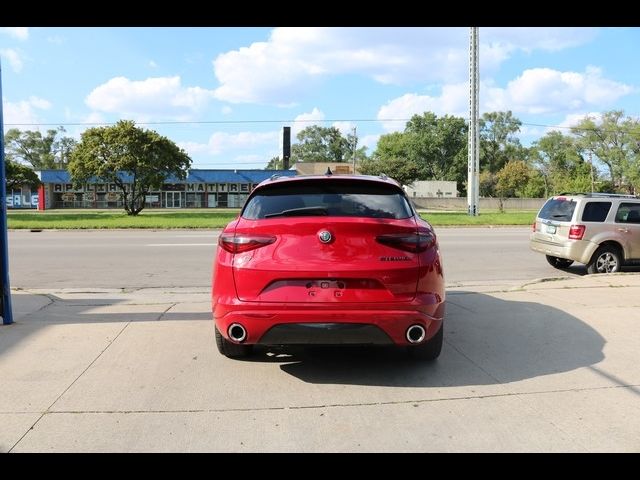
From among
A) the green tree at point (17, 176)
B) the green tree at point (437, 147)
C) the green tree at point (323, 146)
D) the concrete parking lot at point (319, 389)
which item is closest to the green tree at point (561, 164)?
the green tree at point (437, 147)

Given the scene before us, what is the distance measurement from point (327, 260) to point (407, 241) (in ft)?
2.14

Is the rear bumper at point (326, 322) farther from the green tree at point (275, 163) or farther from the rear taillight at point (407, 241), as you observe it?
the green tree at point (275, 163)

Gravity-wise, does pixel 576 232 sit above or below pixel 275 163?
below

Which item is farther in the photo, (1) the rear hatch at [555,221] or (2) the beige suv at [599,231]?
(1) the rear hatch at [555,221]

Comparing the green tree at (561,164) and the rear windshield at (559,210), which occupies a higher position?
the green tree at (561,164)

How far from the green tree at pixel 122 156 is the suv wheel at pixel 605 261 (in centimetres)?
3419

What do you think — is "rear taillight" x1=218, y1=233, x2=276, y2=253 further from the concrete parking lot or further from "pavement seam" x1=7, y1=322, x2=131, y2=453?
"pavement seam" x1=7, y1=322, x2=131, y2=453

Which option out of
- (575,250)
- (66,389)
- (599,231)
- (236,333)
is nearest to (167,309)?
(66,389)

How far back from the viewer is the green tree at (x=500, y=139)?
97.8m

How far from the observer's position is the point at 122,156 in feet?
128

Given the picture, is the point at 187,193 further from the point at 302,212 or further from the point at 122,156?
the point at 302,212

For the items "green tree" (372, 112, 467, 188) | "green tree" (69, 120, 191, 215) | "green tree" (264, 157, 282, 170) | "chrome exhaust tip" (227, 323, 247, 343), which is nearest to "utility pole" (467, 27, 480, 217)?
"green tree" (69, 120, 191, 215)

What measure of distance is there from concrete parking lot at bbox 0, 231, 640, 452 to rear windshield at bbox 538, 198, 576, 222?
4.39 meters
